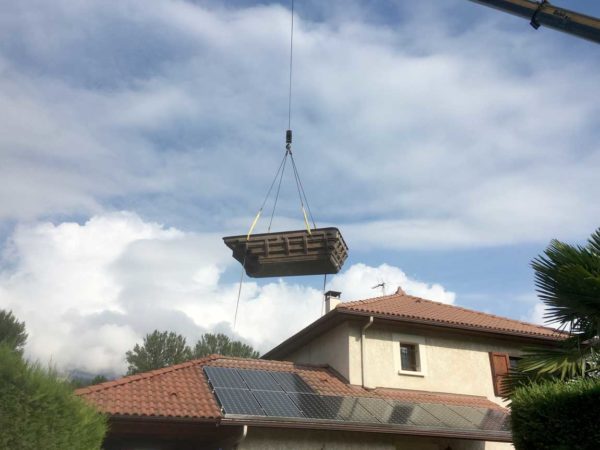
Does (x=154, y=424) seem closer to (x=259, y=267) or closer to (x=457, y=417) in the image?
(x=259, y=267)

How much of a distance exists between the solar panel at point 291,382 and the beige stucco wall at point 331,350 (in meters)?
1.61

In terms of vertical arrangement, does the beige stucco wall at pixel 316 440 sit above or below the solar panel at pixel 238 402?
below

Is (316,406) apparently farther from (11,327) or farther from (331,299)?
(11,327)

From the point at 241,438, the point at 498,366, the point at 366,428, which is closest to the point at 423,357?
the point at 498,366

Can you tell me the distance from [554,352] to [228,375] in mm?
8443

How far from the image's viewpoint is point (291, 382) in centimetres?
1548

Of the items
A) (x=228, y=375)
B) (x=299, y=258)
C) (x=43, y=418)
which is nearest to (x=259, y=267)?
(x=299, y=258)

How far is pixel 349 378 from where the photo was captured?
1642 centimetres

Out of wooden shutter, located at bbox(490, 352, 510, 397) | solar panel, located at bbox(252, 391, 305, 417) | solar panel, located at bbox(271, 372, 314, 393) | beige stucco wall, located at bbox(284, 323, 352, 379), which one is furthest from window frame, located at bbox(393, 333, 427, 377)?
solar panel, located at bbox(252, 391, 305, 417)

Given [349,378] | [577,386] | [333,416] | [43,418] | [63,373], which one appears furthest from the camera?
[349,378]

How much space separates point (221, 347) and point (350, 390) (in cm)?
4408

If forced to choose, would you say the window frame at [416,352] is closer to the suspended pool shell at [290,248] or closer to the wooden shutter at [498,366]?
the wooden shutter at [498,366]

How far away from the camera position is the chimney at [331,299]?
64.0 feet

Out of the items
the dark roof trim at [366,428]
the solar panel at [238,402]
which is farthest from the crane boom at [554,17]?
the solar panel at [238,402]
